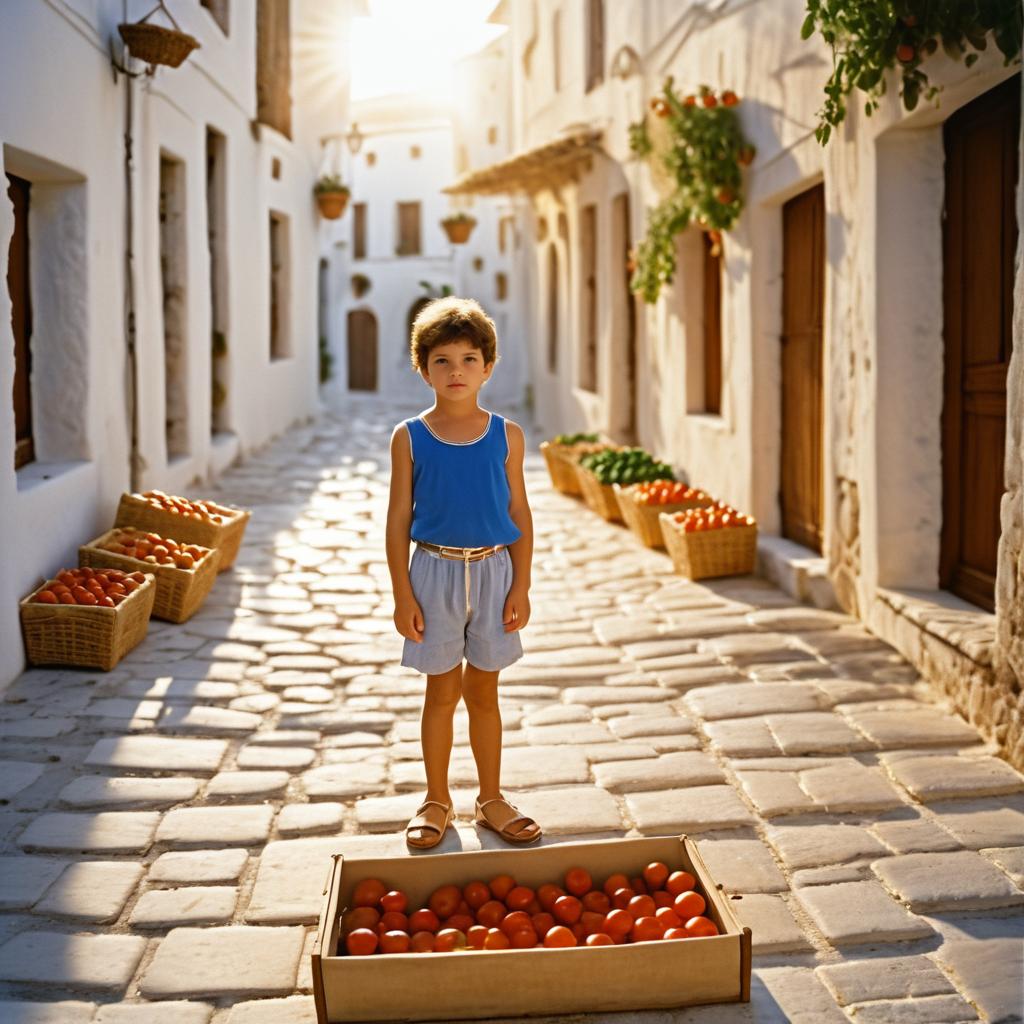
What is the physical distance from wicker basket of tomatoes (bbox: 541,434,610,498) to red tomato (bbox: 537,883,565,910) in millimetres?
8134

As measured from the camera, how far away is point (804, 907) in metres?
3.51

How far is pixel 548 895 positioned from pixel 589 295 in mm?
12564

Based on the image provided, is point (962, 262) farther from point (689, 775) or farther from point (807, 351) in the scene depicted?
point (689, 775)

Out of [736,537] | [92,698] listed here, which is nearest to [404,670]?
[92,698]

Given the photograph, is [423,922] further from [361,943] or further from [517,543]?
[517,543]

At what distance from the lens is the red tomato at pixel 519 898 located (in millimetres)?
3281

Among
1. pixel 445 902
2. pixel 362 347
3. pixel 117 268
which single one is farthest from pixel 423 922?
pixel 362 347

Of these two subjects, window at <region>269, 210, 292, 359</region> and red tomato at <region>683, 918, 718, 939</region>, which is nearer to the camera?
red tomato at <region>683, 918, 718, 939</region>

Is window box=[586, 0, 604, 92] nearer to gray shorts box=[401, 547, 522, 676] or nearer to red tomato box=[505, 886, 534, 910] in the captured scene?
gray shorts box=[401, 547, 522, 676]

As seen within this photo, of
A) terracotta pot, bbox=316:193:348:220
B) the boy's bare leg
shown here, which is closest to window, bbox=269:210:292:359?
terracotta pot, bbox=316:193:348:220

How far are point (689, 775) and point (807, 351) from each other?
3.97 metres

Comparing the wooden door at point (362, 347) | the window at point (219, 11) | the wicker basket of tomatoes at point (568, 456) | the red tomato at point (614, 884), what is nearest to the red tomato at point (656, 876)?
the red tomato at point (614, 884)

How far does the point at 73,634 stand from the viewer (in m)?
5.85

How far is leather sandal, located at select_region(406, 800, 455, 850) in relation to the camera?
3.91 m
